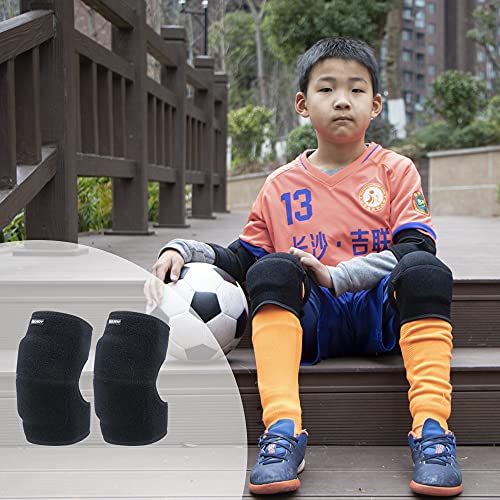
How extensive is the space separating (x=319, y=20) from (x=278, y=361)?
41.5 ft

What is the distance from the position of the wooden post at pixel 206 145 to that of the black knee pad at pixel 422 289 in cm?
546

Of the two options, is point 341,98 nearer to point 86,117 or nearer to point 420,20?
point 86,117

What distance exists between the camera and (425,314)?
1789 millimetres

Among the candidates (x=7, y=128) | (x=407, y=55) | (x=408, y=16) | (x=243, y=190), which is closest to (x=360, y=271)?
(x=7, y=128)

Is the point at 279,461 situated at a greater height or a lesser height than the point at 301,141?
lesser

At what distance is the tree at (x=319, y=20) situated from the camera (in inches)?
538

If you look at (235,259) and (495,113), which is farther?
(495,113)

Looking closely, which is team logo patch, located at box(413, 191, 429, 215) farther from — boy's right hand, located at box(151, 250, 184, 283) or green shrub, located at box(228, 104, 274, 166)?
green shrub, located at box(228, 104, 274, 166)

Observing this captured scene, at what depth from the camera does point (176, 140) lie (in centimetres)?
574

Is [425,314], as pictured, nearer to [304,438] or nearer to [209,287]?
[304,438]

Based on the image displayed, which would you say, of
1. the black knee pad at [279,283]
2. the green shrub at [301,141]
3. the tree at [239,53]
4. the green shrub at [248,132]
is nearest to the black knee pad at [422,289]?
the black knee pad at [279,283]

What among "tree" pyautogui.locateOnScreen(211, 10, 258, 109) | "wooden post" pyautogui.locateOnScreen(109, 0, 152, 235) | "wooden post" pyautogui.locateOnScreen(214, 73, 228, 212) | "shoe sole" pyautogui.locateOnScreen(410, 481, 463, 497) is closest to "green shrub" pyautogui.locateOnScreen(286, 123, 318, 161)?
"wooden post" pyautogui.locateOnScreen(214, 73, 228, 212)

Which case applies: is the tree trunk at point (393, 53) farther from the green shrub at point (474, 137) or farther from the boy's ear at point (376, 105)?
the boy's ear at point (376, 105)

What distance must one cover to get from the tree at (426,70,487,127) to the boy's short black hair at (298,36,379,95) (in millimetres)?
12149
